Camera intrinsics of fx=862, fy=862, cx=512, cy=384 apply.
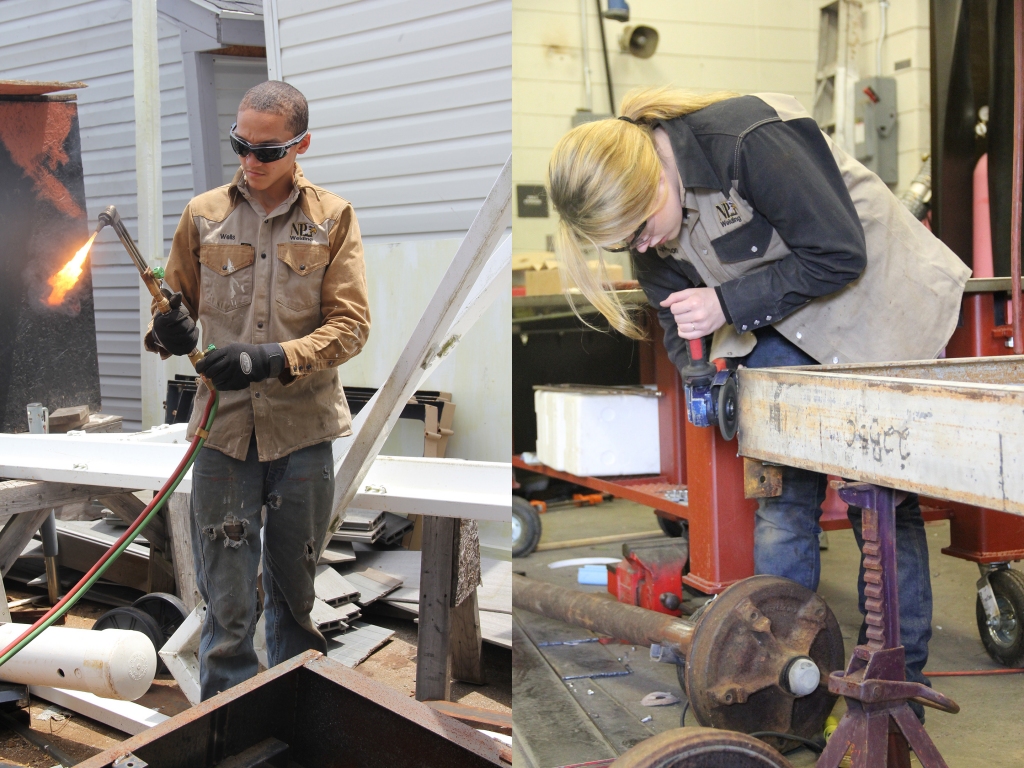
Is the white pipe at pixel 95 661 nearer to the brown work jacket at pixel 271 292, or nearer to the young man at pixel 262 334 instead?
the young man at pixel 262 334

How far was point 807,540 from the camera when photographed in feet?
6.75

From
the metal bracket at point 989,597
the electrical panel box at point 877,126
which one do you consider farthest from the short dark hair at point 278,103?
the electrical panel box at point 877,126

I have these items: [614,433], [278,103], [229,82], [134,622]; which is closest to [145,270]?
[278,103]

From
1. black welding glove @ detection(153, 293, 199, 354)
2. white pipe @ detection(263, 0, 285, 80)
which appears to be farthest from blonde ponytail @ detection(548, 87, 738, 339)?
white pipe @ detection(263, 0, 285, 80)

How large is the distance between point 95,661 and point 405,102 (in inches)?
130

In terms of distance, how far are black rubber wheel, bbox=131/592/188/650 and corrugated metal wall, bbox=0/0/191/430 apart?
331 cm

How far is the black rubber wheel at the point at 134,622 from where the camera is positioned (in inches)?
123

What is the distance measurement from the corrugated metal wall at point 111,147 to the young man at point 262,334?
4.06m

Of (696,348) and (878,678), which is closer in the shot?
(878,678)

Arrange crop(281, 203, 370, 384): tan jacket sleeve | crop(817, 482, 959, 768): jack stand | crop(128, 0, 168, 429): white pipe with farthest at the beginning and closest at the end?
crop(128, 0, 168, 429): white pipe
crop(281, 203, 370, 384): tan jacket sleeve
crop(817, 482, 959, 768): jack stand

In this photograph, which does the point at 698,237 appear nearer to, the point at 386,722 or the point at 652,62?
the point at 386,722

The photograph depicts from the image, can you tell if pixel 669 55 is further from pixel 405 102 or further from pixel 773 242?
pixel 773 242

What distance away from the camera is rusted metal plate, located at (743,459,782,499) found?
189 centimetres

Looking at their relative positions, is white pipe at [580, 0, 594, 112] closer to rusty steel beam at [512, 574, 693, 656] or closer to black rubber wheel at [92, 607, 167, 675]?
rusty steel beam at [512, 574, 693, 656]
